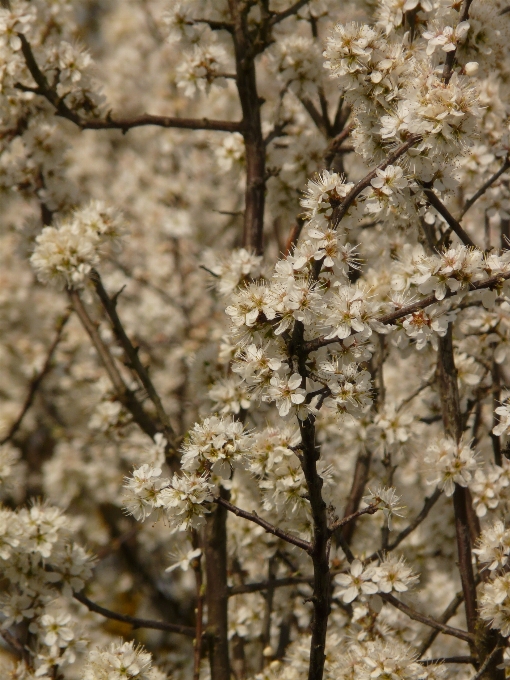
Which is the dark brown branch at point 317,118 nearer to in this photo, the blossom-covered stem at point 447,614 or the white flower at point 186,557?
the white flower at point 186,557

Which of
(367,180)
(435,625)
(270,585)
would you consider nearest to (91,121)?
(367,180)

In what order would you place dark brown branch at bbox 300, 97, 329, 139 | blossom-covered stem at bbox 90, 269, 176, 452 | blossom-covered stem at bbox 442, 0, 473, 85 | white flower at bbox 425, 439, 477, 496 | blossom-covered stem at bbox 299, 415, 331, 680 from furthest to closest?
dark brown branch at bbox 300, 97, 329, 139
blossom-covered stem at bbox 90, 269, 176, 452
white flower at bbox 425, 439, 477, 496
blossom-covered stem at bbox 442, 0, 473, 85
blossom-covered stem at bbox 299, 415, 331, 680

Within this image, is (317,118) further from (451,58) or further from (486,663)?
(486,663)

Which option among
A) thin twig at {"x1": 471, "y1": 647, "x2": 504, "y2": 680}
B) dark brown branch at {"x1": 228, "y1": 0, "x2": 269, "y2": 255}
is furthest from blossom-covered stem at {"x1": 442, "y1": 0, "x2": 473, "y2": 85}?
thin twig at {"x1": 471, "y1": 647, "x2": 504, "y2": 680}

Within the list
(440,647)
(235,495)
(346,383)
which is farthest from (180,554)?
(440,647)

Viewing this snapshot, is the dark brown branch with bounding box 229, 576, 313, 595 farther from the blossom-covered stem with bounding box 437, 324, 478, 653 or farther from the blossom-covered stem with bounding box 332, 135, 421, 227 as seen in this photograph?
the blossom-covered stem with bounding box 332, 135, 421, 227

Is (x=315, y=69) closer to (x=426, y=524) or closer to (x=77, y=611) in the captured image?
(x=426, y=524)

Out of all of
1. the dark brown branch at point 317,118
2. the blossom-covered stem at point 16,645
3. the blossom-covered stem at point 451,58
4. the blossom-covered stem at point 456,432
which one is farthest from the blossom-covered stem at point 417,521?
the dark brown branch at point 317,118
